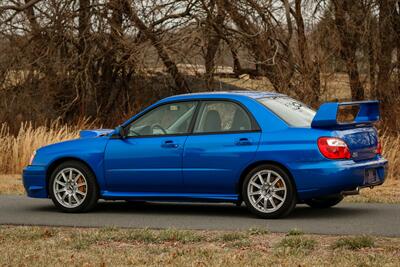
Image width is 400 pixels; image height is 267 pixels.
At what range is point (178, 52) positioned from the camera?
24391 mm

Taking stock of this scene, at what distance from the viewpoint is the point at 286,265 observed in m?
7.52

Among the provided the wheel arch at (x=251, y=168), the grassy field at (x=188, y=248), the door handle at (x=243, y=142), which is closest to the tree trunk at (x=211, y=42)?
the door handle at (x=243, y=142)

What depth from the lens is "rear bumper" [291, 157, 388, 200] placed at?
34.4 ft

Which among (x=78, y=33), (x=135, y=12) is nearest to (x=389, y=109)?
(x=135, y=12)

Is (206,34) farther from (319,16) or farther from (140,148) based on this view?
(140,148)

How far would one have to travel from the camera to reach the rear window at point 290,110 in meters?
11.1

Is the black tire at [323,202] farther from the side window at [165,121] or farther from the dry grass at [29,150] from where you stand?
the dry grass at [29,150]

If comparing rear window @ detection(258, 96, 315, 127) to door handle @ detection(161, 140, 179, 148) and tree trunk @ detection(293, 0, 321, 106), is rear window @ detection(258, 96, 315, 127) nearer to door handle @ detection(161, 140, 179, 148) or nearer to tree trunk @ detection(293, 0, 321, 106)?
door handle @ detection(161, 140, 179, 148)

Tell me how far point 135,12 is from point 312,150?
15028mm

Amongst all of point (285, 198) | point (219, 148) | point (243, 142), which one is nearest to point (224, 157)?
point (219, 148)

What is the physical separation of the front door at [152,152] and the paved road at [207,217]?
407mm

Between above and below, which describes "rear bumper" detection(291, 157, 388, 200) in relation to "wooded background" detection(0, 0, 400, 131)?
below

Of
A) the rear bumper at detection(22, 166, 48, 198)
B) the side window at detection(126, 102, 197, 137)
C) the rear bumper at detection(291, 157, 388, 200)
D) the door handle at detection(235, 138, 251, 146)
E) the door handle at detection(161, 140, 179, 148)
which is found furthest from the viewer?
the rear bumper at detection(22, 166, 48, 198)

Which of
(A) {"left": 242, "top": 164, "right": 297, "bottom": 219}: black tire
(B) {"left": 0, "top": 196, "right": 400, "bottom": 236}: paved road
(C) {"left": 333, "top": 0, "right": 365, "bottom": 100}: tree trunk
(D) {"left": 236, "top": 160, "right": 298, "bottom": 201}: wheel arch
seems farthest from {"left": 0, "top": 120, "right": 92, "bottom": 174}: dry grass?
(A) {"left": 242, "top": 164, "right": 297, "bottom": 219}: black tire
